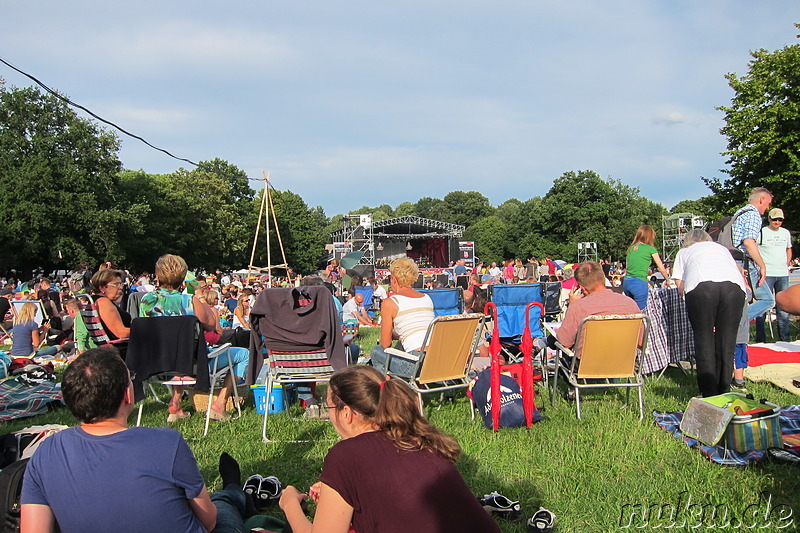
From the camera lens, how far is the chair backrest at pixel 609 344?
4.60 m

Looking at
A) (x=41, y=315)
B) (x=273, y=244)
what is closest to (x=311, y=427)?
(x=41, y=315)

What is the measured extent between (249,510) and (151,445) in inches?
48.9

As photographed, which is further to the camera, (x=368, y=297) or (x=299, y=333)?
(x=368, y=297)

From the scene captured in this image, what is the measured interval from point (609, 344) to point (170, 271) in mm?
3487

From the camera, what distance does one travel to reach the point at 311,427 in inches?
190

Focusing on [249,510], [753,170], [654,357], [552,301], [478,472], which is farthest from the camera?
[753,170]

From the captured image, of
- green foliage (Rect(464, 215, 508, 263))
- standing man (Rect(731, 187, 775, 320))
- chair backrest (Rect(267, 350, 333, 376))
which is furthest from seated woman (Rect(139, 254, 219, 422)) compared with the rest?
green foliage (Rect(464, 215, 508, 263))

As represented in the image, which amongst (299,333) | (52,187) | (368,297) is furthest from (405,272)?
(52,187)

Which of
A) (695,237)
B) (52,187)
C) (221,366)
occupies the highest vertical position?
(52,187)

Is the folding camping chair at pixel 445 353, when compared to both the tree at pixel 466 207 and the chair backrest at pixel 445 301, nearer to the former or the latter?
the chair backrest at pixel 445 301

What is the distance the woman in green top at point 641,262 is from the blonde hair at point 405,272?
2.99 m

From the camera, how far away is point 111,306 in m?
5.00

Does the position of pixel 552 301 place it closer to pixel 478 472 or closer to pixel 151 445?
pixel 478 472

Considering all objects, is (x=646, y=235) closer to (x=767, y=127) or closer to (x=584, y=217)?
(x=767, y=127)
